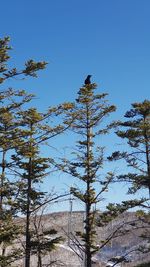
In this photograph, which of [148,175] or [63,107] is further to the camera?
[148,175]

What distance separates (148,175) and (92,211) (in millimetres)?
4110

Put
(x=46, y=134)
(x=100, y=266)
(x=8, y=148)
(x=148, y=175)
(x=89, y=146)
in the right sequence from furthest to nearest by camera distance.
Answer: (x=100, y=266)
(x=89, y=146)
(x=148, y=175)
(x=46, y=134)
(x=8, y=148)

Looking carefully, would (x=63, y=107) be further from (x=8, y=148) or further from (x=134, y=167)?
(x=134, y=167)

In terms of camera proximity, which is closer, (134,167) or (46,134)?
(46,134)

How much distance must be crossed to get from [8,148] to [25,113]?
2043 millimetres

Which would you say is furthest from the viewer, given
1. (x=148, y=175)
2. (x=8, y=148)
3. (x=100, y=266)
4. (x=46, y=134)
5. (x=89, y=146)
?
(x=100, y=266)

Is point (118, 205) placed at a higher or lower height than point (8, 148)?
lower

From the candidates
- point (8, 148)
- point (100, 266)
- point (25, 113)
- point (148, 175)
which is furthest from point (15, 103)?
point (100, 266)

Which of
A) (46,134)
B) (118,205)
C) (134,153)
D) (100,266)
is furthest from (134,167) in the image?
(100,266)

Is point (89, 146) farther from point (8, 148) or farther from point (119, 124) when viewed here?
point (8, 148)

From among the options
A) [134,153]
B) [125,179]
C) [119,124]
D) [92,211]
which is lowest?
[92,211]

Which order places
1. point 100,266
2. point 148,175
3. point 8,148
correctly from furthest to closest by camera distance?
point 100,266, point 148,175, point 8,148

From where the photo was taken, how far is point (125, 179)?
2372 centimetres

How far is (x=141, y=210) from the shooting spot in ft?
76.9
